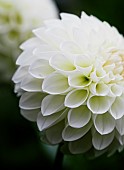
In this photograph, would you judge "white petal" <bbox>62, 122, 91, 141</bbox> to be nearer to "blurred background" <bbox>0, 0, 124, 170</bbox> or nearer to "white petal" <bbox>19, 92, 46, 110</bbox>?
"white petal" <bbox>19, 92, 46, 110</bbox>

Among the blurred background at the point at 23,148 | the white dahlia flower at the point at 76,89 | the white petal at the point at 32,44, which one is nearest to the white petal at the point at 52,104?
the white dahlia flower at the point at 76,89

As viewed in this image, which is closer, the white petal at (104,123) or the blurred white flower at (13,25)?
the white petal at (104,123)

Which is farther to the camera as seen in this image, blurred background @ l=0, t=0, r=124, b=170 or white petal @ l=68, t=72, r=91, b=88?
blurred background @ l=0, t=0, r=124, b=170

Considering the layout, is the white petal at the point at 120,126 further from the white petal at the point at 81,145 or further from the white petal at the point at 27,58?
the white petal at the point at 27,58

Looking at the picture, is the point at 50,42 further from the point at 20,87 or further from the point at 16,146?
the point at 16,146

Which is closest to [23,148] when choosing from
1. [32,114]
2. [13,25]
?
[13,25]

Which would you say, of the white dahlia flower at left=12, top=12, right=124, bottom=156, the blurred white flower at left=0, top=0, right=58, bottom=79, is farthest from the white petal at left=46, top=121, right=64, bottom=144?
the blurred white flower at left=0, top=0, right=58, bottom=79
